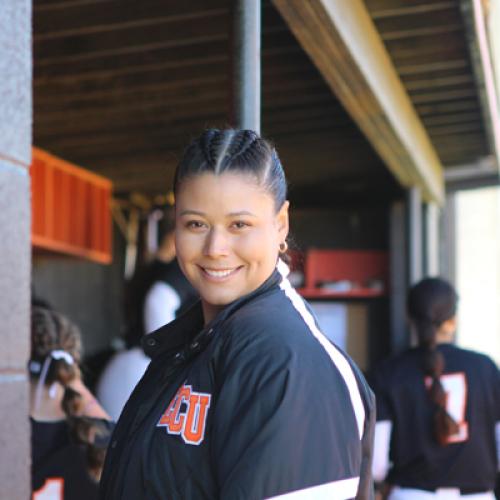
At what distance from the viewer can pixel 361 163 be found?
6.54 metres

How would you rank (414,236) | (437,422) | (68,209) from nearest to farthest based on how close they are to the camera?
(437,422) → (68,209) → (414,236)

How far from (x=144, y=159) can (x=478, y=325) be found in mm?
3539

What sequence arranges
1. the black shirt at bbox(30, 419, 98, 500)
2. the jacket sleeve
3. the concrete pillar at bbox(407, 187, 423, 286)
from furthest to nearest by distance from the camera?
the concrete pillar at bbox(407, 187, 423, 286) < the black shirt at bbox(30, 419, 98, 500) < the jacket sleeve

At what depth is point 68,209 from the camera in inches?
238

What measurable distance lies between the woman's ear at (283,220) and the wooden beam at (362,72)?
1346 mm

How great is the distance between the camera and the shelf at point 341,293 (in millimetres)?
6801

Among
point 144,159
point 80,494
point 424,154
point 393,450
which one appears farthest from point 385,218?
point 80,494

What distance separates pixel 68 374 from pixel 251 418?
1.27 meters

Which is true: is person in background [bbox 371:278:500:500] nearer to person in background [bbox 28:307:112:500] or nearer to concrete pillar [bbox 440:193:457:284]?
person in background [bbox 28:307:112:500]

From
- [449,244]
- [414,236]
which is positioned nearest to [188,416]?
[414,236]

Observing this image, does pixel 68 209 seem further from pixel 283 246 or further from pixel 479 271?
pixel 283 246

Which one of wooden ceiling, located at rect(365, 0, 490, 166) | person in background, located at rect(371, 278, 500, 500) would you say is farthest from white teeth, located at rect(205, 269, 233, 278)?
wooden ceiling, located at rect(365, 0, 490, 166)

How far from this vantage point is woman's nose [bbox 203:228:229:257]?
1338 millimetres

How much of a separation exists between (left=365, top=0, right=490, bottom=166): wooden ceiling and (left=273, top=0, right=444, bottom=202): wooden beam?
2.4 inches
